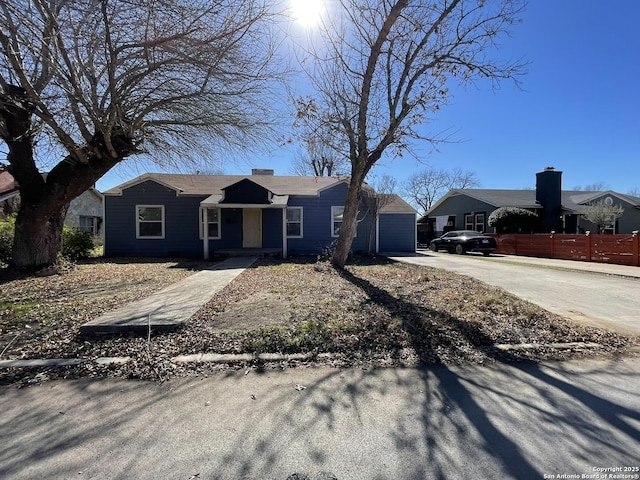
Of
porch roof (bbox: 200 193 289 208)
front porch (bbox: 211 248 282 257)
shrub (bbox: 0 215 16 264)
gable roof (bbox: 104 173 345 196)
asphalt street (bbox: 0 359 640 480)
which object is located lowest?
asphalt street (bbox: 0 359 640 480)

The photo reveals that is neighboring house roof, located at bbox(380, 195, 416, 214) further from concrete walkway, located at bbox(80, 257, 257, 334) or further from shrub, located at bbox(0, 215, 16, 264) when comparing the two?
shrub, located at bbox(0, 215, 16, 264)

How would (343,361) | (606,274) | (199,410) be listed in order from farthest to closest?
(606,274) → (343,361) → (199,410)

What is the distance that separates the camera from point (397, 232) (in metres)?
17.9

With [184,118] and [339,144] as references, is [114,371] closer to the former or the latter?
[184,118]

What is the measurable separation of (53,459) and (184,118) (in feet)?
27.2

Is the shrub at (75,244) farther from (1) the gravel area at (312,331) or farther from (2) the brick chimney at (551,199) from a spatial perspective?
(2) the brick chimney at (551,199)

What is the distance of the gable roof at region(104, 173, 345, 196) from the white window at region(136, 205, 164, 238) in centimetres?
124

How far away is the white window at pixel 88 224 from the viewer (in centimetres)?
2421

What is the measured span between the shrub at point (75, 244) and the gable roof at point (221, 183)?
2159mm

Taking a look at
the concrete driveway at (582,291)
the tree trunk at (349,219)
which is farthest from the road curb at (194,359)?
the tree trunk at (349,219)

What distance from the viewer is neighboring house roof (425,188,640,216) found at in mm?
23312

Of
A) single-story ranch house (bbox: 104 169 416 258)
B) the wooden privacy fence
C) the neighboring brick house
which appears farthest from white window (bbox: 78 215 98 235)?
the wooden privacy fence

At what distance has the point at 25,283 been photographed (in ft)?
26.3

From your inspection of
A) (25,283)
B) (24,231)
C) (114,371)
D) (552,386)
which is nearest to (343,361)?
(552,386)
